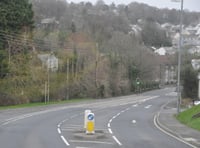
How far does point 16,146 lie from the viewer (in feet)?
61.2

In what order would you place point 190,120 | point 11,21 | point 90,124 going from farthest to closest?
point 11,21 → point 190,120 → point 90,124

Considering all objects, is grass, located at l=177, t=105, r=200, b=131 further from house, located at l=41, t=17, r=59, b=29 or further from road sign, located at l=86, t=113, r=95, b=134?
house, located at l=41, t=17, r=59, b=29

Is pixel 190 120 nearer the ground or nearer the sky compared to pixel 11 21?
nearer the ground

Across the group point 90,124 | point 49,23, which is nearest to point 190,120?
point 90,124

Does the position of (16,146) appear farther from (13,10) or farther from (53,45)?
(53,45)

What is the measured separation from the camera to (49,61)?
67250 millimetres

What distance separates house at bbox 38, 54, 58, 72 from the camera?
219 feet

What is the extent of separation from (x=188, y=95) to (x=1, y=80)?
25436mm

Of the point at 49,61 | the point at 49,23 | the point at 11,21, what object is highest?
the point at 49,23

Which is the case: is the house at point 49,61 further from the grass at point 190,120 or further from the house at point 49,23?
the house at point 49,23

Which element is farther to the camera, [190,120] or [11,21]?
[11,21]

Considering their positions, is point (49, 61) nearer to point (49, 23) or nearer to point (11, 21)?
point (11, 21)

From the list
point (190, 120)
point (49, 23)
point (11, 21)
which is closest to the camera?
point (190, 120)

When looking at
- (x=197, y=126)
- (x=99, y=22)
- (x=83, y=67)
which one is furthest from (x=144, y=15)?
(x=197, y=126)
